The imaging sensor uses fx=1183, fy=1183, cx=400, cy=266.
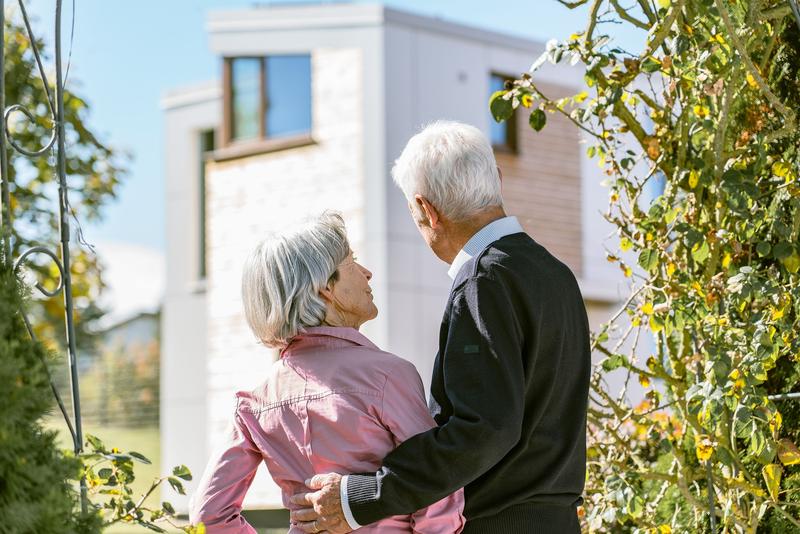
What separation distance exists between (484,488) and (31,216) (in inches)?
228

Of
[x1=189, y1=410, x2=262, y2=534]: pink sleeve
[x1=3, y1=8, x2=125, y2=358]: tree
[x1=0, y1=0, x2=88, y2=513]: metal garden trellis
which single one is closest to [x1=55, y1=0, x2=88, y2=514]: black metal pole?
[x1=0, y1=0, x2=88, y2=513]: metal garden trellis

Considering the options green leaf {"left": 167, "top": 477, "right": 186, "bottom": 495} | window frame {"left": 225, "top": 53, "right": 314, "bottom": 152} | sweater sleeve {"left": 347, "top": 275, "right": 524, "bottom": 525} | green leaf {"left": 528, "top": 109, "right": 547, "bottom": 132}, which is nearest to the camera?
sweater sleeve {"left": 347, "top": 275, "right": 524, "bottom": 525}

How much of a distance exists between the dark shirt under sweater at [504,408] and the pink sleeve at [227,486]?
29 cm

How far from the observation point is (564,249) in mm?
17328

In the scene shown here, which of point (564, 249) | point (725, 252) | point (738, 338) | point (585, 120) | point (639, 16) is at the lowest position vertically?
point (564, 249)

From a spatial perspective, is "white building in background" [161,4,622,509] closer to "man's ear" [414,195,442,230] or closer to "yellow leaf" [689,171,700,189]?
"yellow leaf" [689,171,700,189]

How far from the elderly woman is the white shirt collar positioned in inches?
8.4

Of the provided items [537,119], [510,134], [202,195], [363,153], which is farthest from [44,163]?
[202,195]

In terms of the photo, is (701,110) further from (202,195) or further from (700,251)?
(202,195)

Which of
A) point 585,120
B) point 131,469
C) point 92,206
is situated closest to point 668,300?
point 585,120

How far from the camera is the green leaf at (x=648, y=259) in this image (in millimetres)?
3377

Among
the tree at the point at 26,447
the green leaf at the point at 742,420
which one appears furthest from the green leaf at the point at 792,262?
the tree at the point at 26,447

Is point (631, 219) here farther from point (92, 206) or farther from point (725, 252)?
point (92, 206)

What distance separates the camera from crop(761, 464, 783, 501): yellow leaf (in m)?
3.18
